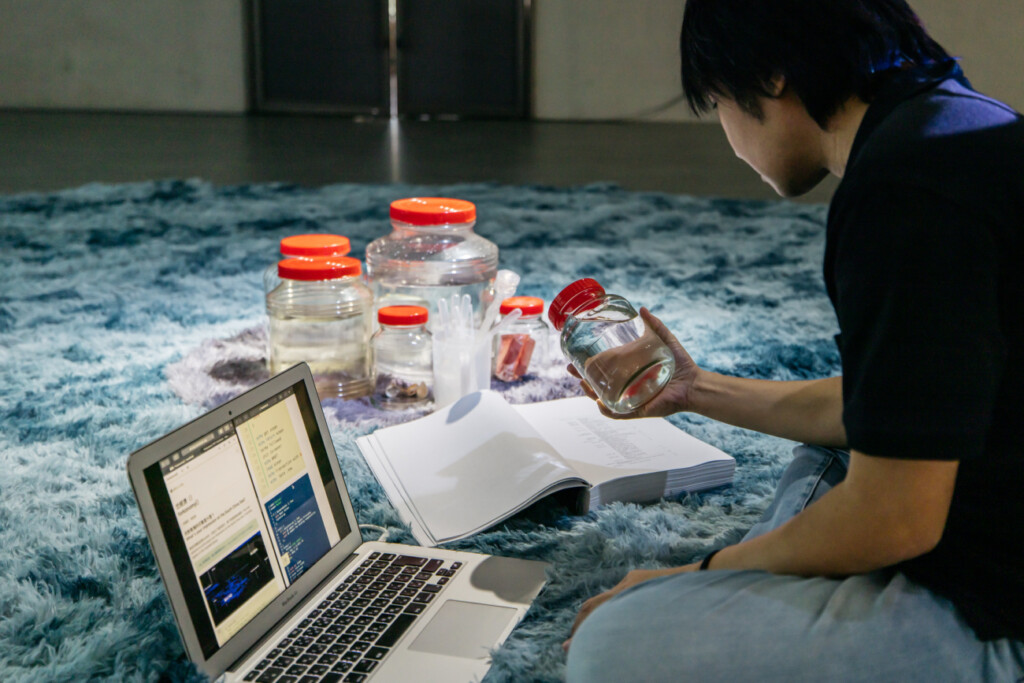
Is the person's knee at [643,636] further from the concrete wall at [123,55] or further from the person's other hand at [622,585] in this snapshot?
the concrete wall at [123,55]

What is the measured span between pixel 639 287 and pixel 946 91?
1.88 meters

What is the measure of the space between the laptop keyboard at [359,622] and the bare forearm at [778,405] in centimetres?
36

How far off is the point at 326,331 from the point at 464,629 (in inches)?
36.2

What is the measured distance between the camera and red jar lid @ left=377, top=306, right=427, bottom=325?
170 cm

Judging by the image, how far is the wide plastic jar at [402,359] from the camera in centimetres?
172

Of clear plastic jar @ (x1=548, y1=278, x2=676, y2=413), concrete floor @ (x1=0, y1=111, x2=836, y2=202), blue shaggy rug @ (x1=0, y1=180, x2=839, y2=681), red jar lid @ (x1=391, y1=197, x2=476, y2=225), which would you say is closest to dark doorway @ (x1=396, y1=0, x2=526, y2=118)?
concrete floor @ (x1=0, y1=111, x2=836, y2=202)

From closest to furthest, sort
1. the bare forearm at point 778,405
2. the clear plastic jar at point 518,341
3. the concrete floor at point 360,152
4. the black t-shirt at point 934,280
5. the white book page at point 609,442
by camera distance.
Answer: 1. the black t-shirt at point 934,280
2. the bare forearm at point 778,405
3. the white book page at point 609,442
4. the clear plastic jar at point 518,341
5. the concrete floor at point 360,152

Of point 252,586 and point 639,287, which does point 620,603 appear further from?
point 639,287

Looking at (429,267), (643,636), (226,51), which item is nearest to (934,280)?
(643,636)

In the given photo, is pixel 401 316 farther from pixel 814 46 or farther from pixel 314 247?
pixel 814 46

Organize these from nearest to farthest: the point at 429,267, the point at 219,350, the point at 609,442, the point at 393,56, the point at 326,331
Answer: the point at 609,442
the point at 326,331
the point at 429,267
the point at 219,350
the point at 393,56

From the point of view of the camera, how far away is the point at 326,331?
5.87ft

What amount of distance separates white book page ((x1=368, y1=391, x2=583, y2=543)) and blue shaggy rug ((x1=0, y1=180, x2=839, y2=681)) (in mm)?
39

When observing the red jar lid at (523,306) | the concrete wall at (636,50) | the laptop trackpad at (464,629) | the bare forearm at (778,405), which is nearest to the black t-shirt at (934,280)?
the bare forearm at (778,405)
